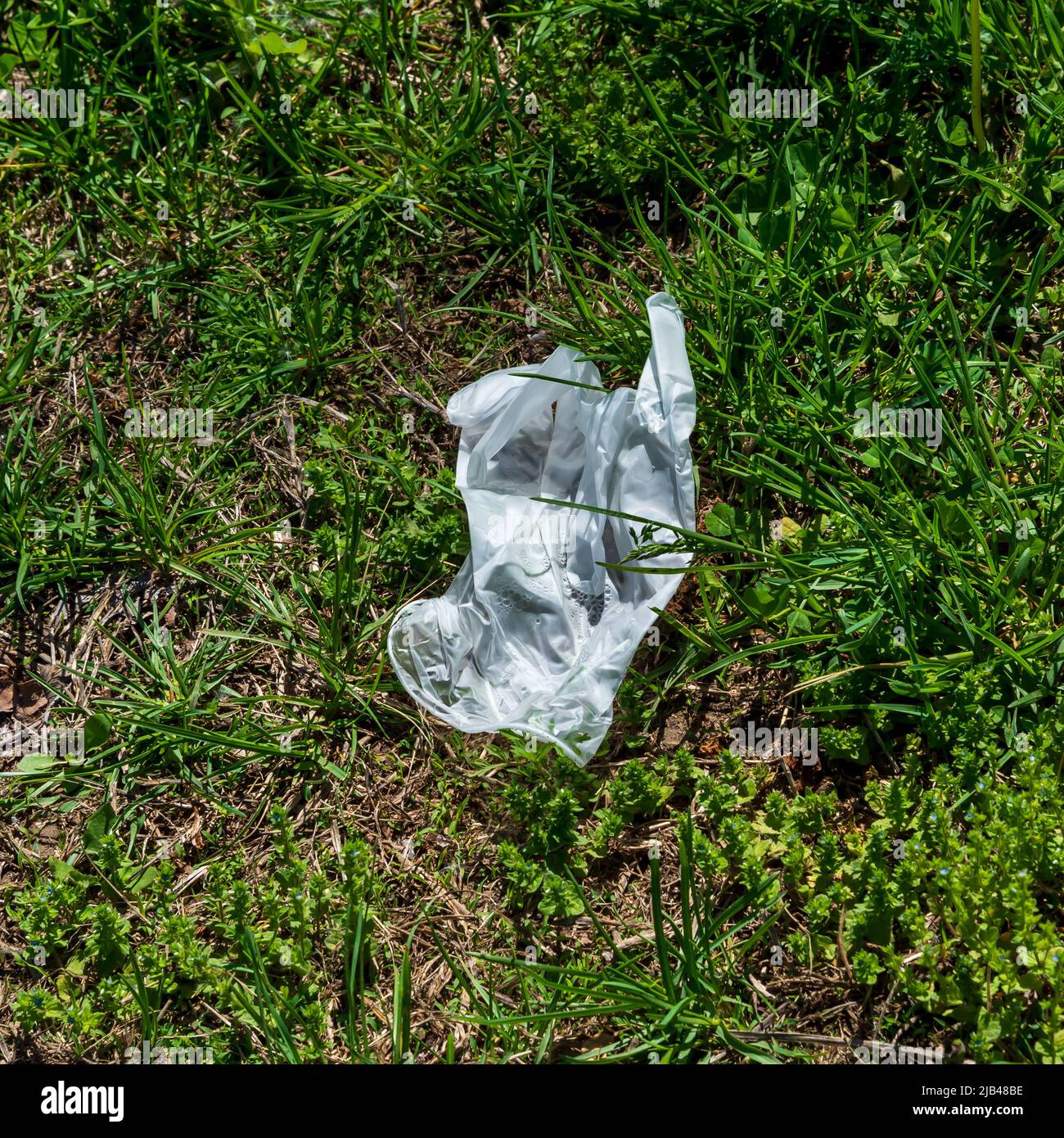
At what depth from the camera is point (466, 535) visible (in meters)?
2.88

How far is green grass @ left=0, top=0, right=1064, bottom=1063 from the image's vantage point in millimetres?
2424

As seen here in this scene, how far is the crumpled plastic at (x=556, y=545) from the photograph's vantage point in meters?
2.69

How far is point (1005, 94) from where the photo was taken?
2973 mm

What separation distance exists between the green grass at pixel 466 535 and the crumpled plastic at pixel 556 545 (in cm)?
9

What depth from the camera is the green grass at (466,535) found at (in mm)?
2424

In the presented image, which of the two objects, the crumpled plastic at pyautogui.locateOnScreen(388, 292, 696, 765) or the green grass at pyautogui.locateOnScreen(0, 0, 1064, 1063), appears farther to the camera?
the crumpled plastic at pyautogui.locateOnScreen(388, 292, 696, 765)

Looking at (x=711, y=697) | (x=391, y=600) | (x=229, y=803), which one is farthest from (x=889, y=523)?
(x=229, y=803)

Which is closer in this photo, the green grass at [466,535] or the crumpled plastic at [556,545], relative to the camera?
the green grass at [466,535]

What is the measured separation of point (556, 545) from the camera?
9.51ft

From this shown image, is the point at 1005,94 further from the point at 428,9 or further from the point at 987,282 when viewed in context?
the point at 428,9

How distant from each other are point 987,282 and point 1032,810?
141 centimetres

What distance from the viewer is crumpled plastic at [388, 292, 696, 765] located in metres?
2.69

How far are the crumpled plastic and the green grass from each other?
0.30 ft

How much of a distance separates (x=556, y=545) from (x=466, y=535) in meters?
0.25
